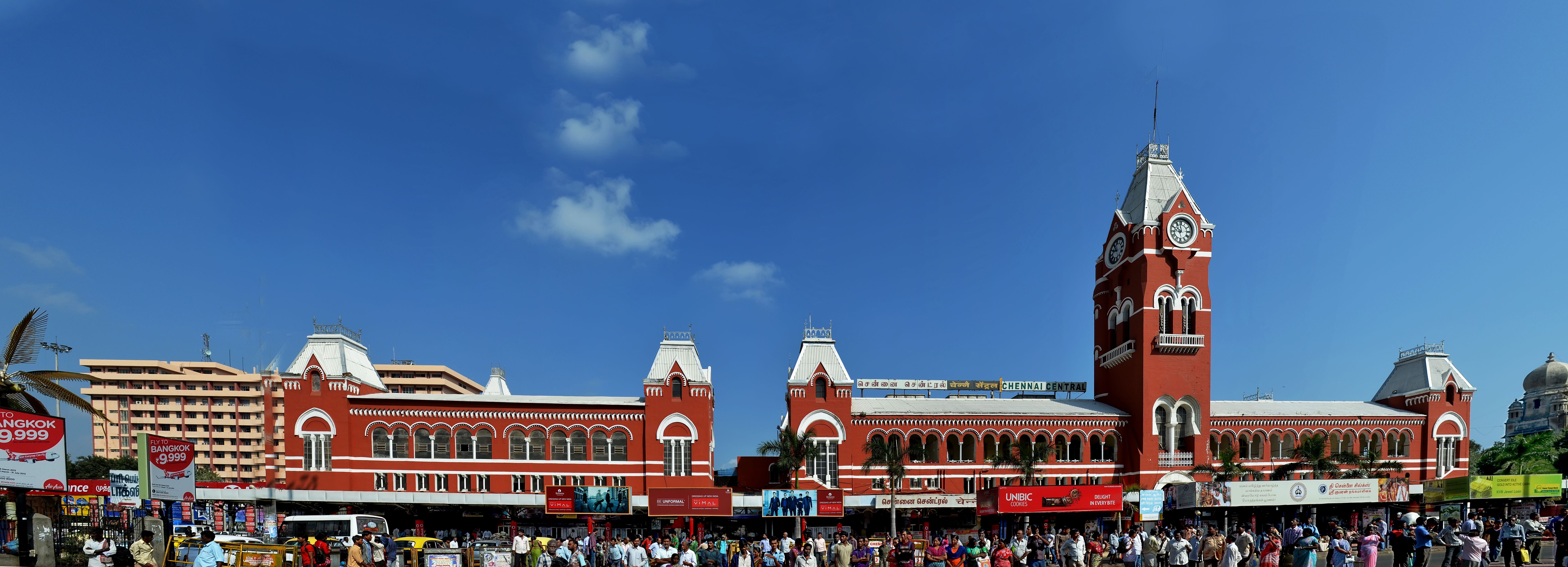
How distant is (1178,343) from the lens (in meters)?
55.4

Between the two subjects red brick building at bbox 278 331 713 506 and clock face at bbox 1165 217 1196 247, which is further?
clock face at bbox 1165 217 1196 247

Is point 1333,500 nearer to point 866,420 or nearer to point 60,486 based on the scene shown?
point 866,420

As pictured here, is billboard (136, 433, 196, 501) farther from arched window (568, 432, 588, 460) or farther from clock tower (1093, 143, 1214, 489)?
clock tower (1093, 143, 1214, 489)

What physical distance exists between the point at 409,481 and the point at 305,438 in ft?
18.5

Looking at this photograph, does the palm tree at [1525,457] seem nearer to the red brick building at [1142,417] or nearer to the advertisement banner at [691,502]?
the red brick building at [1142,417]

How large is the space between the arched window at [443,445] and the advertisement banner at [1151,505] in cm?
3472

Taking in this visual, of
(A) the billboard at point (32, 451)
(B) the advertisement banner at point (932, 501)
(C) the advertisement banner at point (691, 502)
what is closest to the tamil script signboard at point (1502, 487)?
(B) the advertisement banner at point (932, 501)

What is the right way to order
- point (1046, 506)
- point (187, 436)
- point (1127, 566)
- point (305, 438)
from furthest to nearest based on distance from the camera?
1. point (187, 436)
2. point (305, 438)
3. point (1046, 506)
4. point (1127, 566)

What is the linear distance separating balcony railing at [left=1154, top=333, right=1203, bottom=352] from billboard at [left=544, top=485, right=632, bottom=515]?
3107 cm

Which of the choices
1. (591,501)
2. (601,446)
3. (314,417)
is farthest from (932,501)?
(314,417)

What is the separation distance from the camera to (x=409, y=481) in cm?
5100

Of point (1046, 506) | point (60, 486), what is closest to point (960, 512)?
point (1046, 506)

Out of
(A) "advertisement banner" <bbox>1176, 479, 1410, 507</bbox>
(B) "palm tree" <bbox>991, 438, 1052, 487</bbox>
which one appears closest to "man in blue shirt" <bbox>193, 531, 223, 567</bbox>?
(B) "palm tree" <bbox>991, 438, 1052, 487</bbox>

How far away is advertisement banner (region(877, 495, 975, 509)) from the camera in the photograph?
48.7 metres
